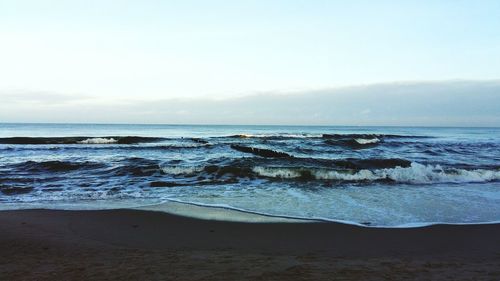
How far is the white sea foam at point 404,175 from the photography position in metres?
13.3

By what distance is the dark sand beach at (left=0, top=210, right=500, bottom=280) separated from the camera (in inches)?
166

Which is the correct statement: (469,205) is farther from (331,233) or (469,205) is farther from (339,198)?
(331,233)

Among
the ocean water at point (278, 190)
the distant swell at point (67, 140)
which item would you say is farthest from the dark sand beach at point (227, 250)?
the distant swell at point (67, 140)

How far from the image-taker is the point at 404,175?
1338 cm

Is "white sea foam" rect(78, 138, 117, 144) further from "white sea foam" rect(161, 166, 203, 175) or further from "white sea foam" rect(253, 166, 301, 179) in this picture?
"white sea foam" rect(253, 166, 301, 179)

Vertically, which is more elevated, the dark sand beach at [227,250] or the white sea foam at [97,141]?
the white sea foam at [97,141]

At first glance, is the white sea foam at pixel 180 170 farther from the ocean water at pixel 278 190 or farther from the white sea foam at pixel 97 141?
the white sea foam at pixel 97 141

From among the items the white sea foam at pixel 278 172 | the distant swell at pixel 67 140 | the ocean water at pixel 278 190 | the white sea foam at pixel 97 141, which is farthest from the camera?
the white sea foam at pixel 97 141

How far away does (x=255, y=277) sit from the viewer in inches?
160

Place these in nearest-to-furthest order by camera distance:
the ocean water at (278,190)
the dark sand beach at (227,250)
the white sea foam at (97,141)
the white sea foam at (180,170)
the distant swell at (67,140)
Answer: the dark sand beach at (227,250) < the ocean water at (278,190) < the white sea foam at (180,170) < the distant swell at (67,140) < the white sea foam at (97,141)

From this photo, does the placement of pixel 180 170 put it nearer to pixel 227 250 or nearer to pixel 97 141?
pixel 227 250

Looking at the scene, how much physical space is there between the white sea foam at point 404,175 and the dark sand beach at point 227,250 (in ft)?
21.8

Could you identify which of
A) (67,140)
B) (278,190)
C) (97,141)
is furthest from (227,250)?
(67,140)

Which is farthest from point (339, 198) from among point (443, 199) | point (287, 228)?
point (287, 228)
